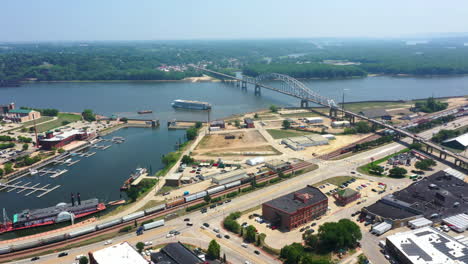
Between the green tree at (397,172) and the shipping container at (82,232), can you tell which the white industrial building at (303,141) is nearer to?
the green tree at (397,172)

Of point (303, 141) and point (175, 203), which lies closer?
point (175, 203)

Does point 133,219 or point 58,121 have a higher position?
point 58,121

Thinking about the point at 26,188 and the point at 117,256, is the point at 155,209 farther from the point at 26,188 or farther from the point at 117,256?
the point at 26,188

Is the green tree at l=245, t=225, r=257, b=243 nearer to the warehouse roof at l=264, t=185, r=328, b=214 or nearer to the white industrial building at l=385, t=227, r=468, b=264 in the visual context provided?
the warehouse roof at l=264, t=185, r=328, b=214

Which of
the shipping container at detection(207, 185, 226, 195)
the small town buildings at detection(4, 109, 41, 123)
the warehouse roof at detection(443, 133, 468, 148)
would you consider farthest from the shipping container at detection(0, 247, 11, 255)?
the warehouse roof at detection(443, 133, 468, 148)

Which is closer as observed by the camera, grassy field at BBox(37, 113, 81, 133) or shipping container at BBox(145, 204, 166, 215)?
shipping container at BBox(145, 204, 166, 215)

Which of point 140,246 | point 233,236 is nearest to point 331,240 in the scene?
A: point 233,236

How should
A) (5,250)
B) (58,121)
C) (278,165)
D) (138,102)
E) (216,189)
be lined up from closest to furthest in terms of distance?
(5,250) → (216,189) → (278,165) → (58,121) → (138,102)
